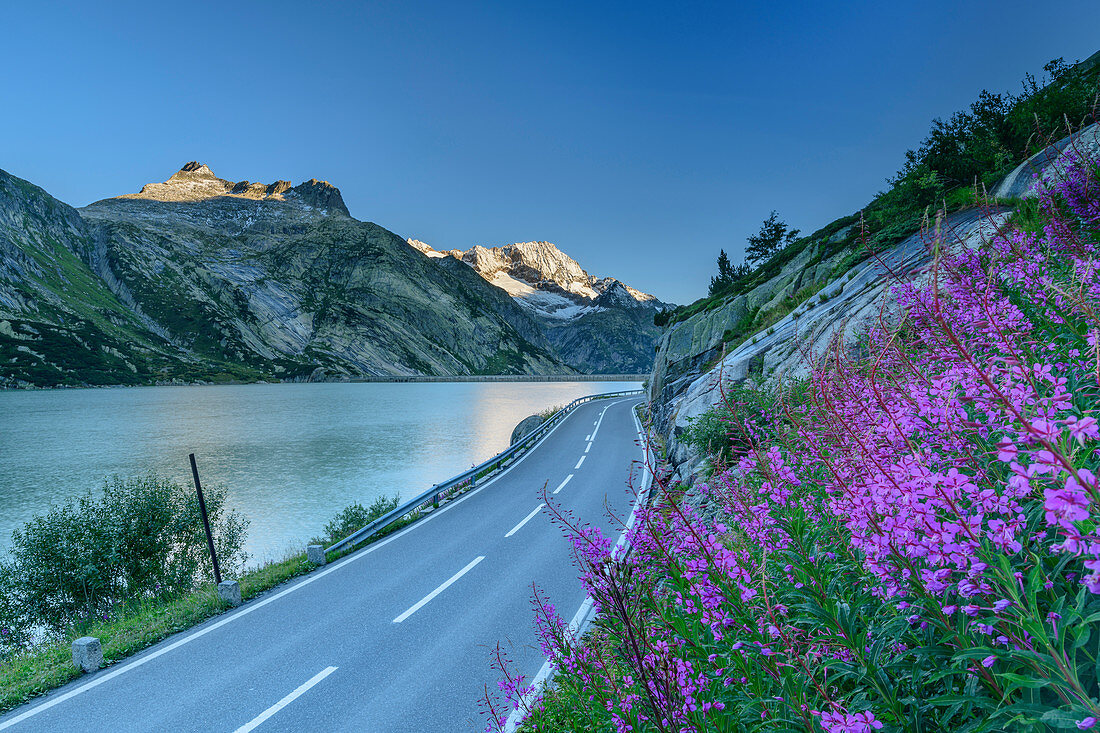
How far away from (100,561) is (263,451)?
34978mm

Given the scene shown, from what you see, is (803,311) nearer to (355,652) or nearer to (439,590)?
(439,590)

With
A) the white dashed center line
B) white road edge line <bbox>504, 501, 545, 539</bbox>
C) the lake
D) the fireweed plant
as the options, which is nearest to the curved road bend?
white road edge line <bbox>504, 501, 545, 539</bbox>

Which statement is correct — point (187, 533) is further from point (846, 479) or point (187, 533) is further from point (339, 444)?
point (339, 444)

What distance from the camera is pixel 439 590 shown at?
1112cm

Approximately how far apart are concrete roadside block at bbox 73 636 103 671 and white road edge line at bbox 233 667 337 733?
416 cm

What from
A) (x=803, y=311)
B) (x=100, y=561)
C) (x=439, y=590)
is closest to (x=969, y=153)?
(x=803, y=311)

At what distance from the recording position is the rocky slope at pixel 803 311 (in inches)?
462

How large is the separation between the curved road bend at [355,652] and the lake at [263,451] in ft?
43.4

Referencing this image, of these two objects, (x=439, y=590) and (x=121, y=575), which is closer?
(x=439, y=590)

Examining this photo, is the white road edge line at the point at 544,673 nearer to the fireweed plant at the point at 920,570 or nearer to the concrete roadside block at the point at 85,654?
the fireweed plant at the point at 920,570

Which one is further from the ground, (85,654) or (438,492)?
(85,654)

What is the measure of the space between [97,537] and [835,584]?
2166 cm

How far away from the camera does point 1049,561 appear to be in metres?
1.91

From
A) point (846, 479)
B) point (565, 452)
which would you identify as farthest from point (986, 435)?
point (565, 452)
